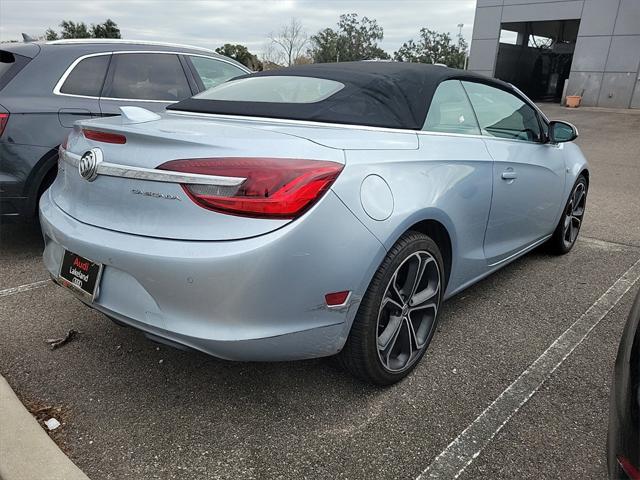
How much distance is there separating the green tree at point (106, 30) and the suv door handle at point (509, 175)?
43780 millimetres

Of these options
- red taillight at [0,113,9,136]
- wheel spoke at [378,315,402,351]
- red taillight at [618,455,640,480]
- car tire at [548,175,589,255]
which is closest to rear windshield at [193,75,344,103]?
wheel spoke at [378,315,402,351]

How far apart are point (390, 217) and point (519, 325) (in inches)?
58.1

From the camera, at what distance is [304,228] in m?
1.79

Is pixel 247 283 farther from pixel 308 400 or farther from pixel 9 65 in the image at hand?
pixel 9 65

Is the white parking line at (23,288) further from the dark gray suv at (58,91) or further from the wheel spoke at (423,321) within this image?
the wheel spoke at (423,321)

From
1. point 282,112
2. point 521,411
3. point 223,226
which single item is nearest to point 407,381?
point 521,411

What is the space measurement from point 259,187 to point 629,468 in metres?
1.32

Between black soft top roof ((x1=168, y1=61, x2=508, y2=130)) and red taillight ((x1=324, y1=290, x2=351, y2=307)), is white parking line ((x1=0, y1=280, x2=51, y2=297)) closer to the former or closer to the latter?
black soft top roof ((x1=168, y1=61, x2=508, y2=130))

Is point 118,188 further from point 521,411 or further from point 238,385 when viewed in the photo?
point 521,411

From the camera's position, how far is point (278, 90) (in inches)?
109

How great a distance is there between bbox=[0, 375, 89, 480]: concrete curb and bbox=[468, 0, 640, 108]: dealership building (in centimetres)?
2604

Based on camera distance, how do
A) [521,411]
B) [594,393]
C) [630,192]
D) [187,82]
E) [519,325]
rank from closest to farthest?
[521,411] < [594,393] < [519,325] < [187,82] < [630,192]

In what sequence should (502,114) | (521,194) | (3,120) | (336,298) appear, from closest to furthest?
(336,298)
(521,194)
(502,114)
(3,120)

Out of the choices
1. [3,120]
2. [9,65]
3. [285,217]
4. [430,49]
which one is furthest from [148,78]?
[430,49]
